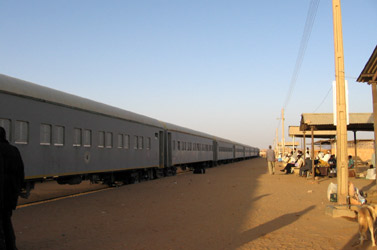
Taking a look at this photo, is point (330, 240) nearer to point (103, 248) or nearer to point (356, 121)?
point (103, 248)

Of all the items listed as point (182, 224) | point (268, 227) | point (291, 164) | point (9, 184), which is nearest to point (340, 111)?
point (268, 227)

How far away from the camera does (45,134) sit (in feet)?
34.3

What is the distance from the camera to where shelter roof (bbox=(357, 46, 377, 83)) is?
10.3 meters

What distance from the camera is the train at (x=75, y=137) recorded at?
9453 millimetres

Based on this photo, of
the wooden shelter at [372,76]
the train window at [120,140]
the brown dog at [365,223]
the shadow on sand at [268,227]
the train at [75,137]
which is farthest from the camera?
the train window at [120,140]

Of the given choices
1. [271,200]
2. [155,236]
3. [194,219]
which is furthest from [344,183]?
[155,236]

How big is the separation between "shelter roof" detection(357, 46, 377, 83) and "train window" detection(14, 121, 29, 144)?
352 inches

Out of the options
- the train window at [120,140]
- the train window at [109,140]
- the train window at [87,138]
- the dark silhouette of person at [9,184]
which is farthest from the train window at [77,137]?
the dark silhouette of person at [9,184]

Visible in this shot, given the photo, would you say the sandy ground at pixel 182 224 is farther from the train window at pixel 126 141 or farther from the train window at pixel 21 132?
the train window at pixel 126 141

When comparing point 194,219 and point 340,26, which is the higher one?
point 340,26

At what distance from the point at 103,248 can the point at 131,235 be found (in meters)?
0.91

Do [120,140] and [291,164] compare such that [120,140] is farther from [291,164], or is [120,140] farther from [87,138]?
[291,164]

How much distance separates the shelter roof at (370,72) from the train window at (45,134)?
345 inches

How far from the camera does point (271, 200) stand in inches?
445
